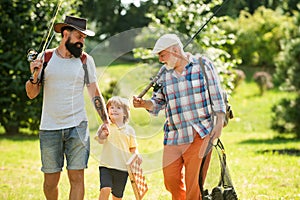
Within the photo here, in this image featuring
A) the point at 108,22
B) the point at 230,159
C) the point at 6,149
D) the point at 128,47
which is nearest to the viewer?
the point at 128,47

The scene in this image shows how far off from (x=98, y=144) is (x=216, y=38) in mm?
6599

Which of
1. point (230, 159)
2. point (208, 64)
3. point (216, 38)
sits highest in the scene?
point (216, 38)

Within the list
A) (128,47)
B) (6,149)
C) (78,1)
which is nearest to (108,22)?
(78,1)

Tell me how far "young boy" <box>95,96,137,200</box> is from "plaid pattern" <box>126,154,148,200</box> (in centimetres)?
9

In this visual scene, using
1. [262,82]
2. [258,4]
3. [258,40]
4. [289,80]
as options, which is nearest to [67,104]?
[289,80]

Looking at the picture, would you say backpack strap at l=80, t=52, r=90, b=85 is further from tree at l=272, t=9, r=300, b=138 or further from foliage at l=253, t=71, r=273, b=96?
foliage at l=253, t=71, r=273, b=96

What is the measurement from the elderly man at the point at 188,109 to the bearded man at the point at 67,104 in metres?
0.67

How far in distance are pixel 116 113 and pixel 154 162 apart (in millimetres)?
645

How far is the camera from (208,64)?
521 cm

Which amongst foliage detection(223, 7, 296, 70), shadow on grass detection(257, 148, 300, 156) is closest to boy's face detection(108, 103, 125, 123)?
shadow on grass detection(257, 148, 300, 156)

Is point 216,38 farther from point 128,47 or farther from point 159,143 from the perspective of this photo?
point 128,47

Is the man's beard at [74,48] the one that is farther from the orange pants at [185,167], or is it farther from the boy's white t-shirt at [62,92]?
the orange pants at [185,167]

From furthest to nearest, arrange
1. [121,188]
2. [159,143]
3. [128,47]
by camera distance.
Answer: [159,143]
[128,47]
[121,188]

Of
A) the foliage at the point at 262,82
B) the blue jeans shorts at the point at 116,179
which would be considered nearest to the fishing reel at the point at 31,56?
the blue jeans shorts at the point at 116,179
